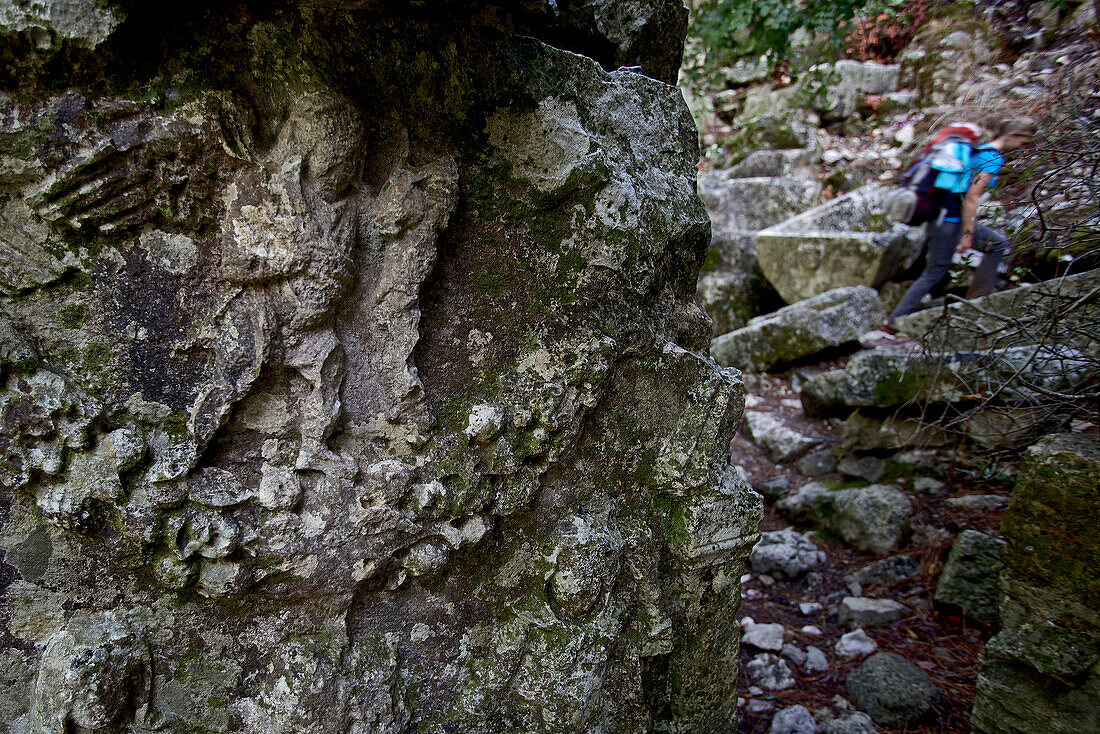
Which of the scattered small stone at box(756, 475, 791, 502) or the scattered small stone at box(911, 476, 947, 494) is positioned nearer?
the scattered small stone at box(911, 476, 947, 494)

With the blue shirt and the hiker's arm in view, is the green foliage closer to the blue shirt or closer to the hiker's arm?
the blue shirt

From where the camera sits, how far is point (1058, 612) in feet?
5.74

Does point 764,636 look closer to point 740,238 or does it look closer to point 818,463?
point 818,463

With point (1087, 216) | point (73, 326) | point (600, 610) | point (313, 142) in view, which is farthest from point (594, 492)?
point (1087, 216)

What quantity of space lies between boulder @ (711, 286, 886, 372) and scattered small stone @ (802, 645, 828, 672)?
269 cm

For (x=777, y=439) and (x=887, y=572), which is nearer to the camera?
(x=887, y=572)

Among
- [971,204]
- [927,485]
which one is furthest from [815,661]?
[971,204]

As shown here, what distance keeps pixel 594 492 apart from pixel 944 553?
2.17 metres

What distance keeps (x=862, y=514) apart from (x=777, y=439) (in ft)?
3.32

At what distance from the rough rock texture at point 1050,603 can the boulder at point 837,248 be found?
148 inches

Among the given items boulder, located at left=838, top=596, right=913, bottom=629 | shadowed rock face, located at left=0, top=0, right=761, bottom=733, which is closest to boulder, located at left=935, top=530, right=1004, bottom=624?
boulder, located at left=838, top=596, right=913, bottom=629

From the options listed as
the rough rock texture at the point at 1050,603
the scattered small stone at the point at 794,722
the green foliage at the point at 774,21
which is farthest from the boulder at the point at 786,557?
the green foliage at the point at 774,21

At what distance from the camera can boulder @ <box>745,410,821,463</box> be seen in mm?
4012

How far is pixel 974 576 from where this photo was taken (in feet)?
8.41
